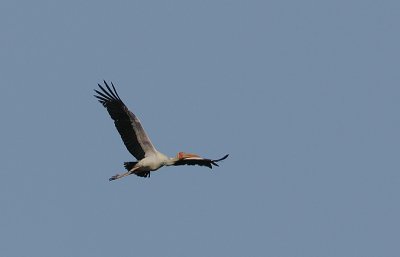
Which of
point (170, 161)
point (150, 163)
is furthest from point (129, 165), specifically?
point (170, 161)

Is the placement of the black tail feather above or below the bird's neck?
above

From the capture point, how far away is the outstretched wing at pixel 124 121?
61.3 m

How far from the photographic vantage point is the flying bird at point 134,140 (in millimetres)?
61344

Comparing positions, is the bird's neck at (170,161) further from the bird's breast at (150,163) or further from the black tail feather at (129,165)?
the black tail feather at (129,165)

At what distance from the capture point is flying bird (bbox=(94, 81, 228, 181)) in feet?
201

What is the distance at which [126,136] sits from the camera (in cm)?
6159

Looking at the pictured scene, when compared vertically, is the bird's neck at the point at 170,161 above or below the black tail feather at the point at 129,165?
below

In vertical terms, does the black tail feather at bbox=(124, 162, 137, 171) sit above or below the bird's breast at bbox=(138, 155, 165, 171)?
above

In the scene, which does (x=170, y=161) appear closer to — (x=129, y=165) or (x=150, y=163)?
(x=150, y=163)

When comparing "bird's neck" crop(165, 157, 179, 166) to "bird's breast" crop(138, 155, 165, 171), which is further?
"bird's neck" crop(165, 157, 179, 166)

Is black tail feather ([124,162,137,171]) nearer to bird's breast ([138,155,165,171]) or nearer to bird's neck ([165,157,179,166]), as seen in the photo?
bird's breast ([138,155,165,171])

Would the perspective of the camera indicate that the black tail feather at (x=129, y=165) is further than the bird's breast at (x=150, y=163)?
Yes

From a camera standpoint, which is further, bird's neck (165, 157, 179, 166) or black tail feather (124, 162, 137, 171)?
bird's neck (165, 157, 179, 166)

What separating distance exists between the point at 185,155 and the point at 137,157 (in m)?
1.55
